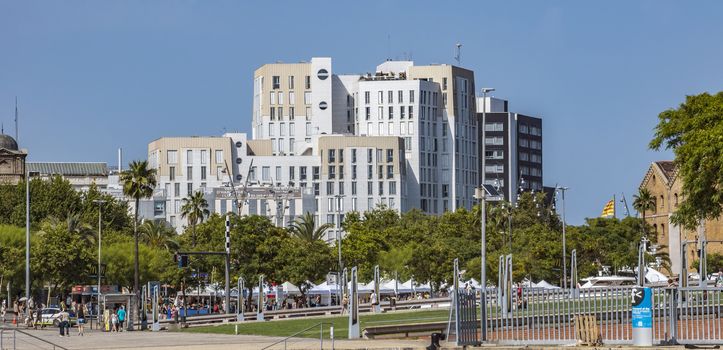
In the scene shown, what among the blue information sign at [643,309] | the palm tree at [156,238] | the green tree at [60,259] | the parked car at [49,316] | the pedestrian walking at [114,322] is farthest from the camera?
the palm tree at [156,238]

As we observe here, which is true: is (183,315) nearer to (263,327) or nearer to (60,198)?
(263,327)

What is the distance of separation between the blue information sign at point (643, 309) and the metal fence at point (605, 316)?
0.56 metres

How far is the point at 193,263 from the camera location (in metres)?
120

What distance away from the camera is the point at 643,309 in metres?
41.7

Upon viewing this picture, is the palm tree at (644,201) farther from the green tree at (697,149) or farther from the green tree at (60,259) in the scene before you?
the green tree at (697,149)

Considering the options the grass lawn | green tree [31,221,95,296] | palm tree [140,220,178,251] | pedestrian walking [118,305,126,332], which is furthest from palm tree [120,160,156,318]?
palm tree [140,220,178,251]

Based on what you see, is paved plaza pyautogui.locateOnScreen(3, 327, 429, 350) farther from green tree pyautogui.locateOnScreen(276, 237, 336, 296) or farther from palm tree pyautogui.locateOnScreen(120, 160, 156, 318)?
green tree pyautogui.locateOnScreen(276, 237, 336, 296)

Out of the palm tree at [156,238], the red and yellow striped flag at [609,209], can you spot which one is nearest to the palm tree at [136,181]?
the palm tree at [156,238]

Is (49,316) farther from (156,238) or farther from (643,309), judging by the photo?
(643,309)

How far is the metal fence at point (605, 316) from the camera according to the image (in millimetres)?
41969

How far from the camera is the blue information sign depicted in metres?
41.5

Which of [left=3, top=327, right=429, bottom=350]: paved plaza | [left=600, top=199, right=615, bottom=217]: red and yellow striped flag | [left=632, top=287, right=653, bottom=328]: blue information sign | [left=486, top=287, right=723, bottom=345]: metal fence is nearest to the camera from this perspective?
[left=632, top=287, right=653, bottom=328]: blue information sign

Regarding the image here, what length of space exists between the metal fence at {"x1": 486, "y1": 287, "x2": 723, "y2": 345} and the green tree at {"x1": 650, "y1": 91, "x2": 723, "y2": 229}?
17350 millimetres

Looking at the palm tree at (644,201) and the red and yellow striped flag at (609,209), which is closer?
the palm tree at (644,201)
